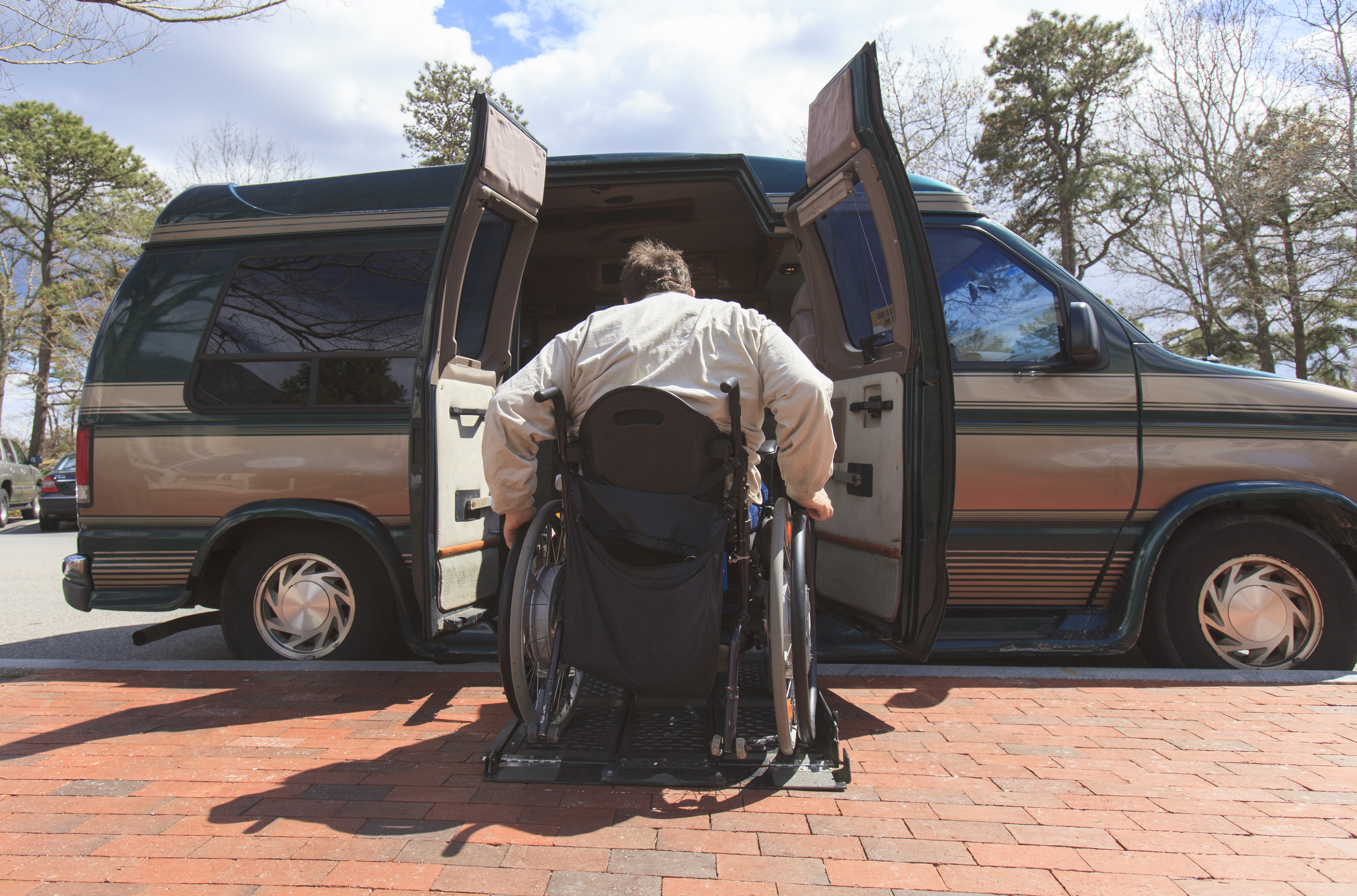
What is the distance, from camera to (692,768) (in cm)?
257

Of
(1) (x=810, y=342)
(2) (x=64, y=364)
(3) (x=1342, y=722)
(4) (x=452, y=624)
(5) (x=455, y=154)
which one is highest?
(5) (x=455, y=154)

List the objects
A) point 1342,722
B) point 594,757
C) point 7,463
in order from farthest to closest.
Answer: point 7,463 < point 1342,722 < point 594,757

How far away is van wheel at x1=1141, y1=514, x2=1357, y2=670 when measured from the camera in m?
3.60

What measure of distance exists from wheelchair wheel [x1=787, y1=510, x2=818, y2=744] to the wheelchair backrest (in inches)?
15.2

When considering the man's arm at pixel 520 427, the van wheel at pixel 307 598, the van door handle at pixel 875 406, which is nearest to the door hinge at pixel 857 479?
the van door handle at pixel 875 406

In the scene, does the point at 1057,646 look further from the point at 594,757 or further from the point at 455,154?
the point at 455,154

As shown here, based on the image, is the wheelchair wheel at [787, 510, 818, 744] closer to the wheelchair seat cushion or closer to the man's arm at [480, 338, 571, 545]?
the wheelchair seat cushion

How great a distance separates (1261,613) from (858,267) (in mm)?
2495

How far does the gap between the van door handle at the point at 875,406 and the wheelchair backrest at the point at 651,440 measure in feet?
3.57

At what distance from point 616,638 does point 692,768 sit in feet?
1.77

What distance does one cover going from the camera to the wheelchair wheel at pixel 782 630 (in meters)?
2.42

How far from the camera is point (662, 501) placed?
7.94 feet

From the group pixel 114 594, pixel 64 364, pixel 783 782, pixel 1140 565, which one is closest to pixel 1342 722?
pixel 1140 565

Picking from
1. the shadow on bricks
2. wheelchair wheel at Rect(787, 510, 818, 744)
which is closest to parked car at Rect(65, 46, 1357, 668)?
the shadow on bricks
